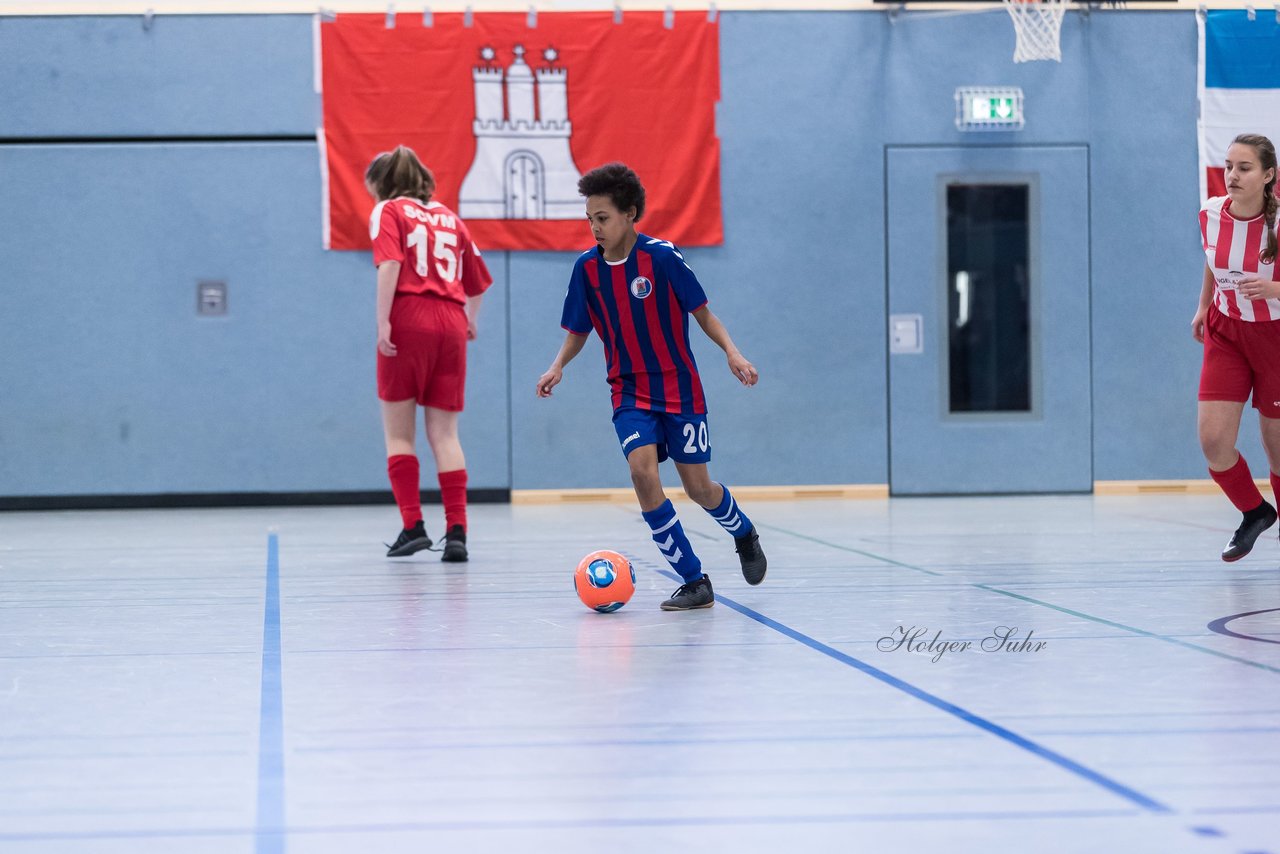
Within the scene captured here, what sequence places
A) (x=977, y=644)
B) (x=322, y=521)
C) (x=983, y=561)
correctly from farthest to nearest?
(x=322, y=521)
(x=983, y=561)
(x=977, y=644)

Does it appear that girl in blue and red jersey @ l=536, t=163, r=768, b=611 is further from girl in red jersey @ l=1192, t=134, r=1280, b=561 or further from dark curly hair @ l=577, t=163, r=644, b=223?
girl in red jersey @ l=1192, t=134, r=1280, b=561

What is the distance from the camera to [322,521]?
30.9ft

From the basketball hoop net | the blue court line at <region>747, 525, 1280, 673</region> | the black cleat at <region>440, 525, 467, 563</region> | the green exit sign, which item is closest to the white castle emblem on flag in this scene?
the green exit sign

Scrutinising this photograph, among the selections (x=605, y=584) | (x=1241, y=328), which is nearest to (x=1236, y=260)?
(x=1241, y=328)

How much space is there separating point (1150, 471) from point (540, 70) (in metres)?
5.50

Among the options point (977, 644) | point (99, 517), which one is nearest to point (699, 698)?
point (977, 644)

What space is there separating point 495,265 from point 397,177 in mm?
4118

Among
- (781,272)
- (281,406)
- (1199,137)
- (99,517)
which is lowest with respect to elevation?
(99,517)

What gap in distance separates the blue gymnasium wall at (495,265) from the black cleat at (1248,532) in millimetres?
5476

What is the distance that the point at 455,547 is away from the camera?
6.47m

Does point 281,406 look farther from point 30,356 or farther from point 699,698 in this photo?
point 699,698

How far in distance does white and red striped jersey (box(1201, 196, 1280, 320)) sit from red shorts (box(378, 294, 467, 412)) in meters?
A: 3.25

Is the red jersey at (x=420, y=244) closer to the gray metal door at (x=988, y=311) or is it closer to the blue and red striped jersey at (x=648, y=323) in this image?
the blue and red striped jersey at (x=648, y=323)

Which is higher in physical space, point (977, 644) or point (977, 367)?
point (977, 367)
